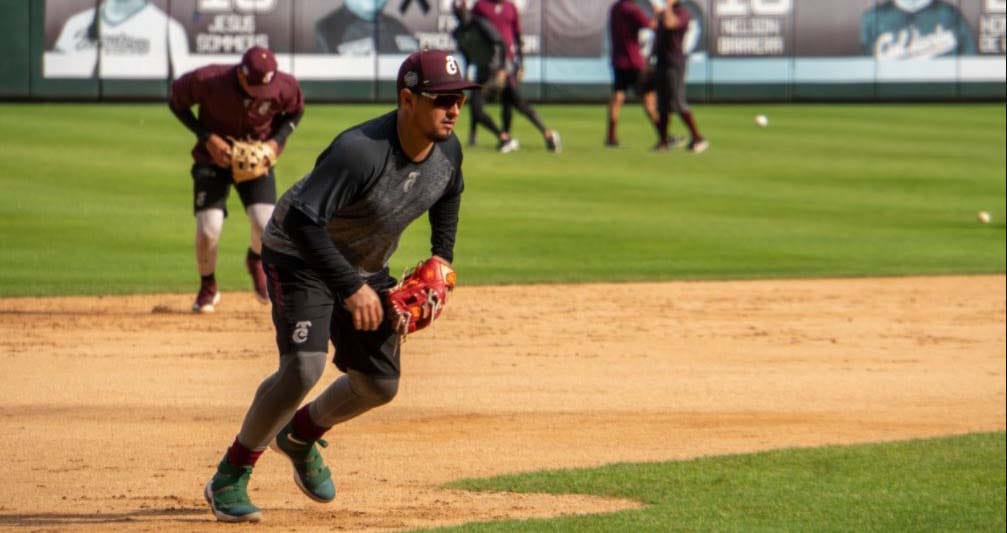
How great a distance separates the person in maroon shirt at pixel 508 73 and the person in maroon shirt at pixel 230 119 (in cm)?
1118

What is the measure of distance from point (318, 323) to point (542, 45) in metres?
27.0

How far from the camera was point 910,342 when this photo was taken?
12859mm

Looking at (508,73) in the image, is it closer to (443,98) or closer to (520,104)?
(520,104)

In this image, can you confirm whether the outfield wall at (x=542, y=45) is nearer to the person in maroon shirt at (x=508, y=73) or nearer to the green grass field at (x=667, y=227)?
the green grass field at (x=667, y=227)

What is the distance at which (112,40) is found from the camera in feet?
102

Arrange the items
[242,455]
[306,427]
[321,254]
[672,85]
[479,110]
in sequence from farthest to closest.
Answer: [672,85], [479,110], [306,427], [242,455], [321,254]

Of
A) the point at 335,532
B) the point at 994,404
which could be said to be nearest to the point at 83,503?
the point at 335,532

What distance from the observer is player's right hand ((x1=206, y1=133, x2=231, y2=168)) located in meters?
12.1

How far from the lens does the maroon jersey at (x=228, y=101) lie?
482 inches

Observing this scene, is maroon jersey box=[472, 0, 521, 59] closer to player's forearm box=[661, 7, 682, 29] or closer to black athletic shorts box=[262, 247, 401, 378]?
player's forearm box=[661, 7, 682, 29]

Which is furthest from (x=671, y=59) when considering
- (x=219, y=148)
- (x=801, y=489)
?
(x=801, y=489)

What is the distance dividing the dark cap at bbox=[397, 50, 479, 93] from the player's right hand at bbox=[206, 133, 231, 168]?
18.5 feet

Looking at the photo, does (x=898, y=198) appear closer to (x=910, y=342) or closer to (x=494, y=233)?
(x=494, y=233)

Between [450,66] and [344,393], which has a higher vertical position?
[450,66]
